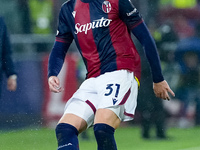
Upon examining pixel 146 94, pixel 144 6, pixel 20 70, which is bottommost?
pixel 146 94

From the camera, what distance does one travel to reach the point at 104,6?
442 cm

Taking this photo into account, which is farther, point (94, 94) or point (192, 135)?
point (192, 135)

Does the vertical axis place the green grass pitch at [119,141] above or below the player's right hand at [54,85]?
below

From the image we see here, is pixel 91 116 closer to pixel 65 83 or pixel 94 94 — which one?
pixel 94 94

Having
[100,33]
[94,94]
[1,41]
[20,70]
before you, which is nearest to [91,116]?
[94,94]

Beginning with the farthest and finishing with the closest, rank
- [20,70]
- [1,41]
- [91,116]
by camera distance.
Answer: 1. [20,70]
2. [1,41]
3. [91,116]

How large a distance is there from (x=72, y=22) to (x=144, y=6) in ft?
12.2

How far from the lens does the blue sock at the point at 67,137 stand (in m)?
4.08

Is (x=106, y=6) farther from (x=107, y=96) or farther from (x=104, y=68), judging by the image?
(x=107, y=96)

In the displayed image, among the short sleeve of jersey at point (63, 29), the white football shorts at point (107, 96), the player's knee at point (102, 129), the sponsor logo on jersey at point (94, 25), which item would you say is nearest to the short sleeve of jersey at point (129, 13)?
the sponsor logo on jersey at point (94, 25)

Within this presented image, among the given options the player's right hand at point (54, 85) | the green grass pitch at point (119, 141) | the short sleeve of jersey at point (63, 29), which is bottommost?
the green grass pitch at point (119, 141)

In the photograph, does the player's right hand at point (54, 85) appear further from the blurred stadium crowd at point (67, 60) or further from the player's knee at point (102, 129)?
the blurred stadium crowd at point (67, 60)

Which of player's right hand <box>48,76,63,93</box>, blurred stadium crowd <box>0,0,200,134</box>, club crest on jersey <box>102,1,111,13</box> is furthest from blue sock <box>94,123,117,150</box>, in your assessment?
blurred stadium crowd <box>0,0,200,134</box>

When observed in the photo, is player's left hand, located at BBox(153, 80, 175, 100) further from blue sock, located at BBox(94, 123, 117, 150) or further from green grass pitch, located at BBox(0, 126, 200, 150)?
green grass pitch, located at BBox(0, 126, 200, 150)
